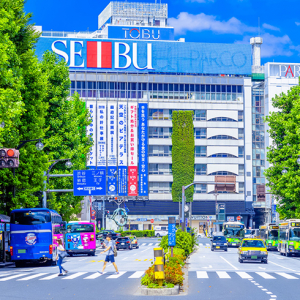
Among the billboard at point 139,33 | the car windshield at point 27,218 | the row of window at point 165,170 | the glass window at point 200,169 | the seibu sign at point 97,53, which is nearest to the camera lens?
the car windshield at point 27,218

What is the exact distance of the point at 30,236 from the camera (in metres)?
31.6

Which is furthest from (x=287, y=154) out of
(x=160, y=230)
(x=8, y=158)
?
(x=160, y=230)

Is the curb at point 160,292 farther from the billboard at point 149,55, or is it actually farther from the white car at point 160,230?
the billboard at point 149,55

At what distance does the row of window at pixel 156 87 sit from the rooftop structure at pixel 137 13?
19.9 meters

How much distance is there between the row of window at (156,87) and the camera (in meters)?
101

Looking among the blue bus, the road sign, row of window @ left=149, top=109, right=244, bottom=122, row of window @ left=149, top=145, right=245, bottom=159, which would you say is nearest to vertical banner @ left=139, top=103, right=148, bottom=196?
row of window @ left=149, top=145, right=245, bottom=159

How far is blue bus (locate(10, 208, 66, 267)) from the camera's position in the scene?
103ft

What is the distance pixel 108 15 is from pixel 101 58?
2366 cm

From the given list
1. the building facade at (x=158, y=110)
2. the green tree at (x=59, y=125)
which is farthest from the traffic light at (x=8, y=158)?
the building facade at (x=158, y=110)

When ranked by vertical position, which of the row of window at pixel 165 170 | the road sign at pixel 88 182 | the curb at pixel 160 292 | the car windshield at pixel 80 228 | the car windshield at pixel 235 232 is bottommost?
the car windshield at pixel 235 232

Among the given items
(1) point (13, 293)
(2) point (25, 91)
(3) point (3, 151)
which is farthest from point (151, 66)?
(1) point (13, 293)

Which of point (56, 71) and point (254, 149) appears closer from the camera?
point (56, 71)

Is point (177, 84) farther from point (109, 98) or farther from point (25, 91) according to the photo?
point (25, 91)

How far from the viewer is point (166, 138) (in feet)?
337
